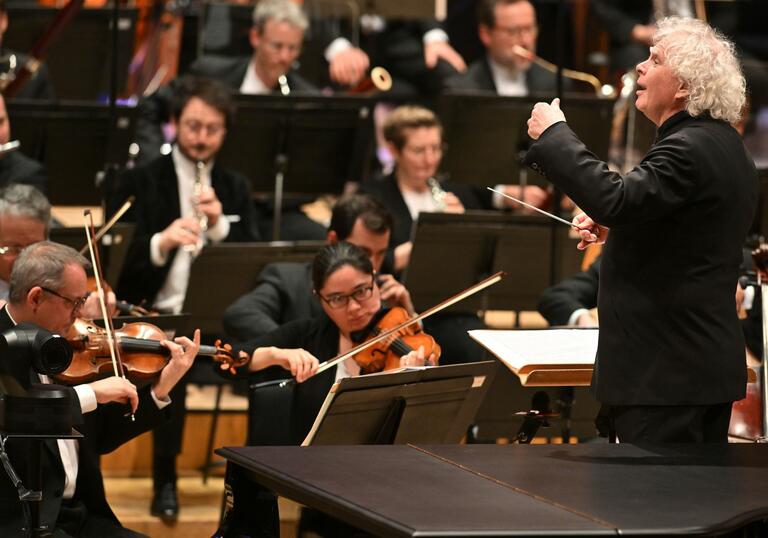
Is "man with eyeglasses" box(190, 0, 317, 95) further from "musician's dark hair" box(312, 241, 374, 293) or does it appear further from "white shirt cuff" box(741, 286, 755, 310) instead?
"white shirt cuff" box(741, 286, 755, 310)

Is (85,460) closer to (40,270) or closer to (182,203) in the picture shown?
(40,270)

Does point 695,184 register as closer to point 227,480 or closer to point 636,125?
point 227,480

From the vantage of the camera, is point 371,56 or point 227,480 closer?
point 227,480

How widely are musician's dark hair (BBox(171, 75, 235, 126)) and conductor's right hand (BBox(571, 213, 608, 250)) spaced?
2236 millimetres

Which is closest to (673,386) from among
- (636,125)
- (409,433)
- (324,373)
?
(409,433)

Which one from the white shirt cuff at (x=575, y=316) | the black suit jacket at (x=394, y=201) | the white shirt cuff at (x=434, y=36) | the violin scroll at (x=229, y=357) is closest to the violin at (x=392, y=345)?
the violin scroll at (x=229, y=357)

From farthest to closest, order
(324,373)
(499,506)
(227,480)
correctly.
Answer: (324,373) < (227,480) < (499,506)

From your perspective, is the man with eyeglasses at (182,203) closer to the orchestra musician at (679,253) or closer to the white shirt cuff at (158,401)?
the white shirt cuff at (158,401)

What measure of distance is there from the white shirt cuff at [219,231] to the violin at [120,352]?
4.87 ft

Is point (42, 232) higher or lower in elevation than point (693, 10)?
lower

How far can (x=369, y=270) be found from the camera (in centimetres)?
364

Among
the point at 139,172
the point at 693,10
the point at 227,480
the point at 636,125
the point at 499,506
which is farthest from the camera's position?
the point at 693,10

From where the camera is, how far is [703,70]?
2.71 m

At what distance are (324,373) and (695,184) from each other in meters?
1.27
